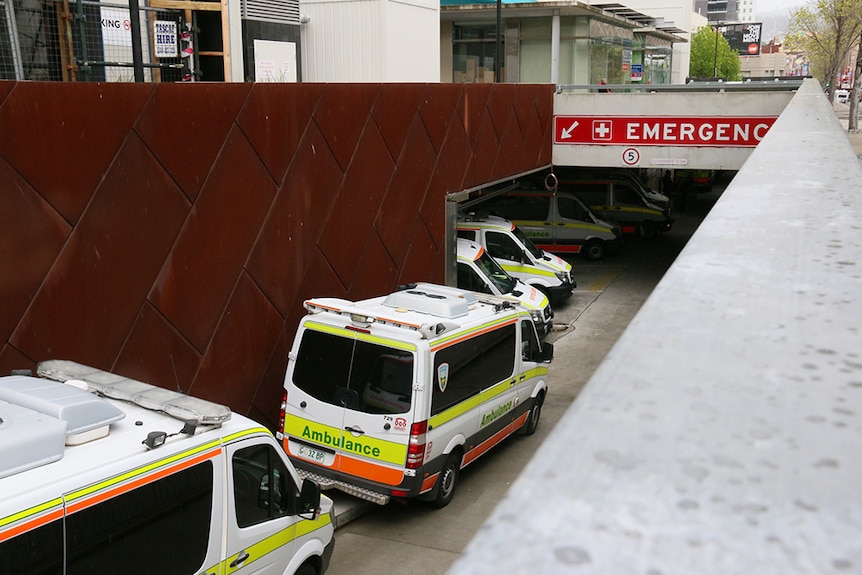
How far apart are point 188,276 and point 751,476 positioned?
797 cm

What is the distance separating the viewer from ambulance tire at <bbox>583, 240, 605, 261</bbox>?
77.3ft

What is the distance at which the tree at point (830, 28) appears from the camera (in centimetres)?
4928

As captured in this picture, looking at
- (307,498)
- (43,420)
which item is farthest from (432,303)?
(43,420)

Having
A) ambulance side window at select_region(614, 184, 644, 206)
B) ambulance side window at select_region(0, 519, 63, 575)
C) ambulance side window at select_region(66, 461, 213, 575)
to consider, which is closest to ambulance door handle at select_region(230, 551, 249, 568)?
ambulance side window at select_region(66, 461, 213, 575)

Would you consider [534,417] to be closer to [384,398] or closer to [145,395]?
[384,398]

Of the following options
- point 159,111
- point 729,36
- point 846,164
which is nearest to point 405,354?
point 159,111

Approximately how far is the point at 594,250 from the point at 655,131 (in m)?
4.99

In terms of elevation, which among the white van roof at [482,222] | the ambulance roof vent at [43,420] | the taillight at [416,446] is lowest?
the taillight at [416,446]

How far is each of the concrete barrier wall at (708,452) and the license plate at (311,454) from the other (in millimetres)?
7460

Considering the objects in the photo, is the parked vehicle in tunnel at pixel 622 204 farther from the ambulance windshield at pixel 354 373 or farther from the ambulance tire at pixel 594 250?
the ambulance windshield at pixel 354 373

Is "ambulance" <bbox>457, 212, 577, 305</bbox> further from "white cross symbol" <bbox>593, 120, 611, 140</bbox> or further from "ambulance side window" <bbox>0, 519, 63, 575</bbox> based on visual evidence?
"ambulance side window" <bbox>0, 519, 63, 575</bbox>

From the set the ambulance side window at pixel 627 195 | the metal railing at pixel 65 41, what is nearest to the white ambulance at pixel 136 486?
the metal railing at pixel 65 41

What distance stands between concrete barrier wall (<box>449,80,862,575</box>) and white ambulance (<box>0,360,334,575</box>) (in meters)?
3.61

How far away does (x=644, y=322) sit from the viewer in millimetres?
1339
